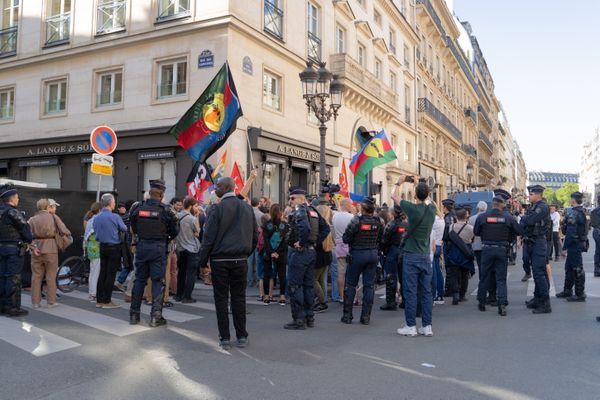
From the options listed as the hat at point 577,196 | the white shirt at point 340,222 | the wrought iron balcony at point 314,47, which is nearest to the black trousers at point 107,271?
the white shirt at point 340,222

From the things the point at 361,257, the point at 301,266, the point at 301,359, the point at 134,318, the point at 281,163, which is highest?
the point at 281,163

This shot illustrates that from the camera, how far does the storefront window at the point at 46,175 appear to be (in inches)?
720

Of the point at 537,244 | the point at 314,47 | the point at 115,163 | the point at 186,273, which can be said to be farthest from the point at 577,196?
the point at 115,163

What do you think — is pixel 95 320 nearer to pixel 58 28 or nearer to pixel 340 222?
pixel 340 222

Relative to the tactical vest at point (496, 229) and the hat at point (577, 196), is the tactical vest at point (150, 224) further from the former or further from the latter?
the hat at point (577, 196)

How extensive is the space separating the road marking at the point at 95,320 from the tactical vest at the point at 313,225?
2491 millimetres

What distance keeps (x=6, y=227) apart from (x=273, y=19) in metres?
12.7

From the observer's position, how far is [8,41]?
19953mm

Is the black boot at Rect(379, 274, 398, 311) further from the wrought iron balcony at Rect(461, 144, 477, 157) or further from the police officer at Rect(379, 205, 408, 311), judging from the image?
the wrought iron balcony at Rect(461, 144, 477, 157)

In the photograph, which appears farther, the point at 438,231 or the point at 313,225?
the point at 438,231

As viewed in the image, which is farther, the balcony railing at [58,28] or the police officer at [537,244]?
the balcony railing at [58,28]

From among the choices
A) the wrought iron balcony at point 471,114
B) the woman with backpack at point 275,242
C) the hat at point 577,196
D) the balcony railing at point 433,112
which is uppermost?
the wrought iron balcony at point 471,114

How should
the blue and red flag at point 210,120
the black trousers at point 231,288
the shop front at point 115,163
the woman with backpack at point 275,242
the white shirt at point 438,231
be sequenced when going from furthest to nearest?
1. the shop front at point 115,163
2. the blue and red flag at point 210,120
3. the white shirt at point 438,231
4. the woman with backpack at point 275,242
5. the black trousers at point 231,288

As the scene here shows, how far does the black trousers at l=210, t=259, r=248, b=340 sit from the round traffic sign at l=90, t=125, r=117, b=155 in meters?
6.15
